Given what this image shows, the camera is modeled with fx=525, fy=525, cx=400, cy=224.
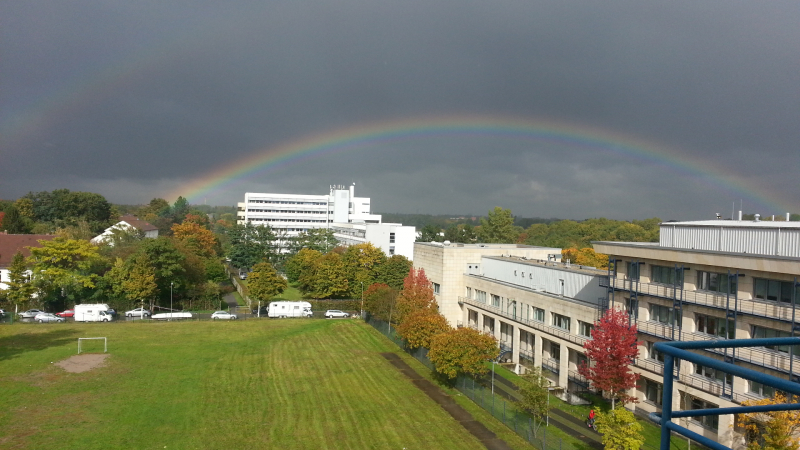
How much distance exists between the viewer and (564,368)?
3144cm

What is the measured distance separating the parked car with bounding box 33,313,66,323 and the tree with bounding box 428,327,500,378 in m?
38.2

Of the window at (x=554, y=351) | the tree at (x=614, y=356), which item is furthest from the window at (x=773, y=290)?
the window at (x=554, y=351)

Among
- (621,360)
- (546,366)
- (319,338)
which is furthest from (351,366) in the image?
(621,360)

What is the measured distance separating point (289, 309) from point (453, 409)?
30654 mm

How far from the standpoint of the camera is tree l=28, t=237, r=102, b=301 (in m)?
51.9

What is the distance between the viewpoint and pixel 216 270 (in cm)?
6688

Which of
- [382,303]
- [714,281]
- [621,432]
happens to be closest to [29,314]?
[382,303]

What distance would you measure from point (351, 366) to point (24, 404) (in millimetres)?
18200

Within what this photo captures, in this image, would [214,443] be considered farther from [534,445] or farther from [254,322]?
[254,322]

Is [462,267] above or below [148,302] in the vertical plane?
above

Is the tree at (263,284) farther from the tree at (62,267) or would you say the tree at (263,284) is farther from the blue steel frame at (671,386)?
the blue steel frame at (671,386)

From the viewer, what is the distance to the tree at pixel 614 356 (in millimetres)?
24016

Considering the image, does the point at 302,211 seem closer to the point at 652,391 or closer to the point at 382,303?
the point at 382,303

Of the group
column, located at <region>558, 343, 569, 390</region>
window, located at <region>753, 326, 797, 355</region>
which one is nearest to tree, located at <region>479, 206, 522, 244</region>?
column, located at <region>558, 343, 569, 390</region>
